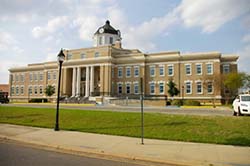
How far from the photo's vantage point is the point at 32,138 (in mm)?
10352

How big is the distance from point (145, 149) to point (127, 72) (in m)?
47.1

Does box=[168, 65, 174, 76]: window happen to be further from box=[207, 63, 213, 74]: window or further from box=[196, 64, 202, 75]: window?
box=[207, 63, 213, 74]: window

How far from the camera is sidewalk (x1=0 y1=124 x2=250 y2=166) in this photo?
22.5 ft

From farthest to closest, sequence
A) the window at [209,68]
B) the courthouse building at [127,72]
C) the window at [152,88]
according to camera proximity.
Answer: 1. the window at [152,88]
2. the courthouse building at [127,72]
3. the window at [209,68]

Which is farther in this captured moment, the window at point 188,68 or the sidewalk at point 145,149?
the window at point 188,68

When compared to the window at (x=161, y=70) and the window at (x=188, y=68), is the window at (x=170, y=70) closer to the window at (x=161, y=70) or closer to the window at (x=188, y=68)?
the window at (x=161, y=70)

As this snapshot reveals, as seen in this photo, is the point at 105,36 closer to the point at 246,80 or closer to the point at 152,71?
the point at 152,71

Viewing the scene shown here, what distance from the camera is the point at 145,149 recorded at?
8219 mm

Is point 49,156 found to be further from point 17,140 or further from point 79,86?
point 79,86

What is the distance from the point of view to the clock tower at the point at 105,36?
209 feet

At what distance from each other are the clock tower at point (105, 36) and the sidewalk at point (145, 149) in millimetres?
54444

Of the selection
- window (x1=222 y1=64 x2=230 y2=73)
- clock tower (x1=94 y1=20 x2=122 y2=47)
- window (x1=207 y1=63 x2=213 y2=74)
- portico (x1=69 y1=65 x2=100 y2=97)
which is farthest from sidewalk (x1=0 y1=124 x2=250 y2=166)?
clock tower (x1=94 y1=20 x2=122 y2=47)

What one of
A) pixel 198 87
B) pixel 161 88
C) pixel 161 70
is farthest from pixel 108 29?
pixel 198 87

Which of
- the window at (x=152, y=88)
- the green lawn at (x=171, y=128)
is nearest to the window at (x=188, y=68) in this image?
the window at (x=152, y=88)
